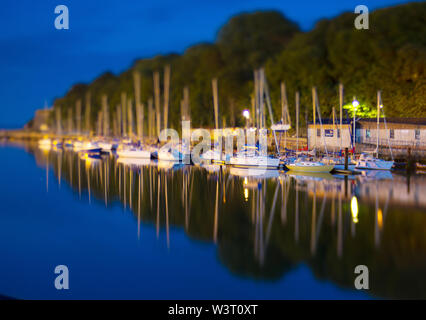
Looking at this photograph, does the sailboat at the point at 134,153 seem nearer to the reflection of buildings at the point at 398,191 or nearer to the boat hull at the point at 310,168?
the boat hull at the point at 310,168

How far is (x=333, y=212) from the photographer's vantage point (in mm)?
21219

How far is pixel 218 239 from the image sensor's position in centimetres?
1742

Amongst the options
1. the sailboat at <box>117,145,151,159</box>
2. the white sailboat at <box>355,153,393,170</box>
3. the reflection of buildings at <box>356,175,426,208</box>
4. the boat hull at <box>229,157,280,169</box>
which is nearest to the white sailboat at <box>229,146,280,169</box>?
the boat hull at <box>229,157,280,169</box>

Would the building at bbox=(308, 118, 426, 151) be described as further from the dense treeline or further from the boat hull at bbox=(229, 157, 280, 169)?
the dense treeline

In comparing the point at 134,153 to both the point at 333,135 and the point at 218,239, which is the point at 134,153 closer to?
the point at 333,135

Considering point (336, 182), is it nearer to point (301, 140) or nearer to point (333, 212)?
point (333, 212)

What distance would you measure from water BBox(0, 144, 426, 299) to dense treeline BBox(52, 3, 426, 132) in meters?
21.5

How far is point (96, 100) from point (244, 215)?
356 feet

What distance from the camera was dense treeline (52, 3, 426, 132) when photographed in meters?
48.7

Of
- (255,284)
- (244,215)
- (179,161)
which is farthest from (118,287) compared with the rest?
(179,161)

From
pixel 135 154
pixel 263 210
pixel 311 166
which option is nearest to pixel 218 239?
pixel 263 210

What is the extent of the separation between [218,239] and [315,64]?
1823 inches

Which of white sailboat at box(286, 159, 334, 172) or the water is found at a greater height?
white sailboat at box(286, 159, 334, 172)

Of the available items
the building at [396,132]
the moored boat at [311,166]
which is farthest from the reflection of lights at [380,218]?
the building at [396,132]
